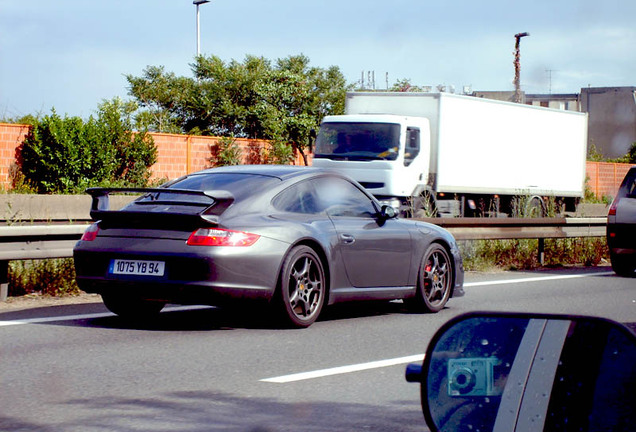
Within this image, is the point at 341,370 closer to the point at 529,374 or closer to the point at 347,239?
the point at 347,239

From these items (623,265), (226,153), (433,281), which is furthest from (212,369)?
(226,153)

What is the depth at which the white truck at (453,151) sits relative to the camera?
21969mm

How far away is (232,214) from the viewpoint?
8.45 m

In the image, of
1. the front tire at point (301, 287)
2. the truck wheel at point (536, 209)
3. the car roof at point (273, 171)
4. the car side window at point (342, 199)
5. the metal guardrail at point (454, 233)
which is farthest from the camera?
the truck wheel at point (536, 209)

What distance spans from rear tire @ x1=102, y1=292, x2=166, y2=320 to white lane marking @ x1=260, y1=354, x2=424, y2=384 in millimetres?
2635

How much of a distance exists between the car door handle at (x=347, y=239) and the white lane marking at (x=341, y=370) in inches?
73.8

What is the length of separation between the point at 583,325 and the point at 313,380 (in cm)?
429

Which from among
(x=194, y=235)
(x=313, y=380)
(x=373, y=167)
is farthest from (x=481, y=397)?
(x=373, y=167)

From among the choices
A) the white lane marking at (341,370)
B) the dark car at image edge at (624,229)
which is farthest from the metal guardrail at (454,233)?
the white lane marking at (341,370)

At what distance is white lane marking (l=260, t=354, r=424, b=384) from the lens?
6406 mm

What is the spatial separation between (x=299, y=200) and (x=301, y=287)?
85 cm

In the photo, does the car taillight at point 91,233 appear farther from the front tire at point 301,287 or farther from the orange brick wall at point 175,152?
the orange brick wall at point 175,152

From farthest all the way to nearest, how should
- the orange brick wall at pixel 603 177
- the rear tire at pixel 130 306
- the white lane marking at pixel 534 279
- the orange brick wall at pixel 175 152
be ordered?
the orange brick wall at pixel 603 177
the orange brick wall at pixel 175 152
the white lane marking at pixel 534 279
the rear tire at pixel 130 306

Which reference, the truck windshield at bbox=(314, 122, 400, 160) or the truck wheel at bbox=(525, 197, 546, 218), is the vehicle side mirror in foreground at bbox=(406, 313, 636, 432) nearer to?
the truck wheel at bbox=(525, 197, 546, 218)
